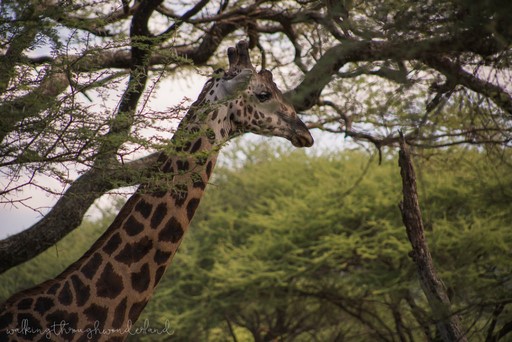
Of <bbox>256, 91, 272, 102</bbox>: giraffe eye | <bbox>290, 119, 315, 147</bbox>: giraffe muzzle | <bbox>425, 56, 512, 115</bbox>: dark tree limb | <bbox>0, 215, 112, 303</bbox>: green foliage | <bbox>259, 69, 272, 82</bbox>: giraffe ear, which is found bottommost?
<bbox>0, 215, 112, 303</bbox>: green foliage

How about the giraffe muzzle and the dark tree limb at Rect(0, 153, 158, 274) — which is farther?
the dark tree limb at Rect(0, 153, 158, 274)

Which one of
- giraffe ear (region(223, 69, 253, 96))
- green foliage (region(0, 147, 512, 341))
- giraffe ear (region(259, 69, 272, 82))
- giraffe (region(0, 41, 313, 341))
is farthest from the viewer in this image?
green foliage (region(0, 147, 512, 341))

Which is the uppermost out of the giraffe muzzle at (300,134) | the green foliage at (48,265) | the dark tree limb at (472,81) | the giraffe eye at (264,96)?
the dark tree limb at (472,81)

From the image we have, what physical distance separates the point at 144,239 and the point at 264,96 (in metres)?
1.49

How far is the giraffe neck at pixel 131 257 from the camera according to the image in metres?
4.73

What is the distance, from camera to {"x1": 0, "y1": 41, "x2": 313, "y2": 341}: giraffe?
470 cm

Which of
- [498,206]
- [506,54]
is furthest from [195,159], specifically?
[498,206]

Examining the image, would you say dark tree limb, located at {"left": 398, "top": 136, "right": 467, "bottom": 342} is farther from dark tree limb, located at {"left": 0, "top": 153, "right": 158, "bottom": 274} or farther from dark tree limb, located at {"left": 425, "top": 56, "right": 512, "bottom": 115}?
dark tree limb, located at {"left": 0, "top": 153, "right": 158, "bottom": 274}

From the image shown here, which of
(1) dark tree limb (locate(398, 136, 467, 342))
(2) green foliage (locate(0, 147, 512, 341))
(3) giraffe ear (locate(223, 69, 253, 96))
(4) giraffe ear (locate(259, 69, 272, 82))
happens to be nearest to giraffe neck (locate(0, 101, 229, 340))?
(3) giraffe ear (locate(223, 69, 253, 96))

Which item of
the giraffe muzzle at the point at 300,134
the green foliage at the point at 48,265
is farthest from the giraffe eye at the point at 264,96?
the green foliage at the point at 48,265

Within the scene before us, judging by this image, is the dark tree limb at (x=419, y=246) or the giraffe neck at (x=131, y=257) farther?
the dark tree limb at (x=419, y=246)

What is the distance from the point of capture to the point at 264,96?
18.6 ft

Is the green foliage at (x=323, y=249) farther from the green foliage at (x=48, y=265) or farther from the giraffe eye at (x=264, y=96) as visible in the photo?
the giraffe eye at (x=264, y=96)

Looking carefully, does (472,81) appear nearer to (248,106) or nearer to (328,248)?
(248,106)
